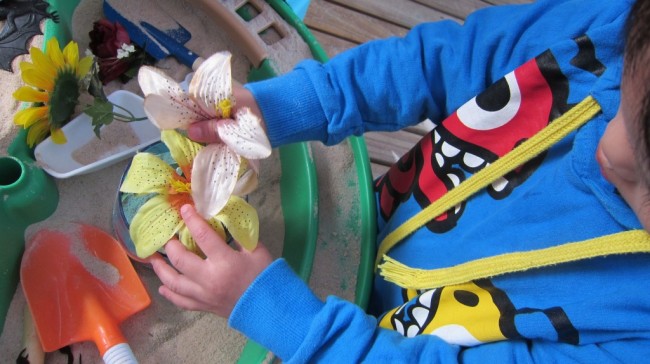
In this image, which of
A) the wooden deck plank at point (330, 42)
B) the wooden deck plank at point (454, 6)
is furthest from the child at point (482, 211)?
the wooden deck plank at point (454, 6)

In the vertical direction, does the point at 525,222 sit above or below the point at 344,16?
above

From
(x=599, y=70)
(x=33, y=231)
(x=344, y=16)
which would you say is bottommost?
(x=344, y=16)

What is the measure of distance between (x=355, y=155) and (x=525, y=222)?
8.9 inches

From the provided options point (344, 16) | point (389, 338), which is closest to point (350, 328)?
point (389, 338)

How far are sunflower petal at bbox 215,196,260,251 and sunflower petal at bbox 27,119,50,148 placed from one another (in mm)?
212

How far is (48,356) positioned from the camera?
0.50 m

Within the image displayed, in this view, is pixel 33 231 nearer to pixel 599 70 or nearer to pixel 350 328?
pixel 350 328

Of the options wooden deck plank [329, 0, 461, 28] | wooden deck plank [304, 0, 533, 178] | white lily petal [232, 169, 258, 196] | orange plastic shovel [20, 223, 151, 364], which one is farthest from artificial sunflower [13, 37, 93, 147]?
wooden deck plank [329, 0, 461, 28]

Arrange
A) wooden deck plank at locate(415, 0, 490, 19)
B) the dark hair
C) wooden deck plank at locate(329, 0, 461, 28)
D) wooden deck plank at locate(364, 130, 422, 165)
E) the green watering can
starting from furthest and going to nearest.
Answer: wooden deck plank at locate(415, 0, 490, 19)
wooden deck plank at locate(329, 0, 461, 28)
wooden deck plank at locate(364, 130, 422, 165)
the green watering can
the dark hair

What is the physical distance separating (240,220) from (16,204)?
217mm

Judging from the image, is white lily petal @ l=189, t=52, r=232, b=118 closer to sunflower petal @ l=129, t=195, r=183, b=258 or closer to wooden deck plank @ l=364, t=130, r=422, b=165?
sunflower petal @ l=129, t=195, r=183, b=258

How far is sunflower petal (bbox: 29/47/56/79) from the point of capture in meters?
0.46

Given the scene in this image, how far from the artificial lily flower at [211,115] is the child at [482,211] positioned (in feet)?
0.07

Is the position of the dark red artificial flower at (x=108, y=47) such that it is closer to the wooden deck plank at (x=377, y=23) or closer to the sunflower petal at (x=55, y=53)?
the sunflower petal at (x=55, y=53)
